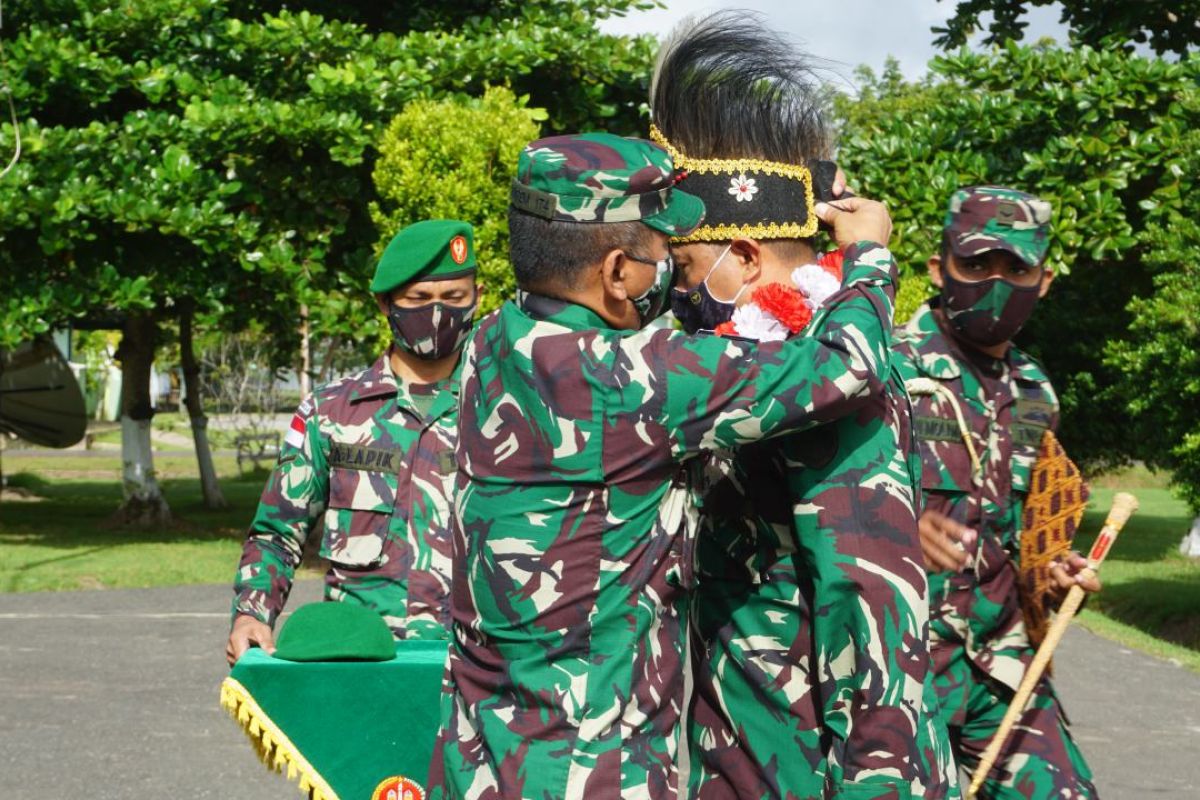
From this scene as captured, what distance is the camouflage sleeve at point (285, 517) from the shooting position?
A: 13.2 ft

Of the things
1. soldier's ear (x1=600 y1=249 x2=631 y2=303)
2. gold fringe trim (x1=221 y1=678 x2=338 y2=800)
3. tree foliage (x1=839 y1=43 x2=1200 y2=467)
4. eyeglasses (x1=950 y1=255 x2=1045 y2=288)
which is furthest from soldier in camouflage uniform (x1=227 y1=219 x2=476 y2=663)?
tree foliage (x1=839 y1=43 x2=1200 y2=467)

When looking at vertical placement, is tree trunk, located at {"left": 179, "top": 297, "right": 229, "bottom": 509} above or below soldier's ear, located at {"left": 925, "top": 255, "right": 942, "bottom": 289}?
below

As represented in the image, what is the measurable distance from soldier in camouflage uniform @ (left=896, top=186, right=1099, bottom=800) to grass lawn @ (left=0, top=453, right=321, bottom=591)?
10.7 metres

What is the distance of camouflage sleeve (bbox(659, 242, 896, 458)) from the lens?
2.38m

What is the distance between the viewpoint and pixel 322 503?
14.2 ft

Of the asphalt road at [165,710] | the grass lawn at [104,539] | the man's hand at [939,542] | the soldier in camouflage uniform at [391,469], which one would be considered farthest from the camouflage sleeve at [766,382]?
the grass lawn at [104,539]

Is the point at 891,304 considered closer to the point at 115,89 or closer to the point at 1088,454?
the point at 115,89

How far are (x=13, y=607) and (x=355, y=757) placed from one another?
31.4 ft

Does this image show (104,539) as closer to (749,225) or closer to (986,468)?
(986,468)

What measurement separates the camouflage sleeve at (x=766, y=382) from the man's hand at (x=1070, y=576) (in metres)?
1.35

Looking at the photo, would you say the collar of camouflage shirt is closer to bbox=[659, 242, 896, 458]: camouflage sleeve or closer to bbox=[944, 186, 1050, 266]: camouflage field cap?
bbox=[944, 186, 1050, 266]: camouflage field cap

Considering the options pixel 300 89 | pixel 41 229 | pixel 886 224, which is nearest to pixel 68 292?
pixel 41 229

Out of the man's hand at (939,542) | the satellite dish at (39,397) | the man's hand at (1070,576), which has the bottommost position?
the satellite dish at (39,397)

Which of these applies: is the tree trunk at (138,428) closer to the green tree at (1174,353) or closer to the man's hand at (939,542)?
the green tree at (1174,353)
